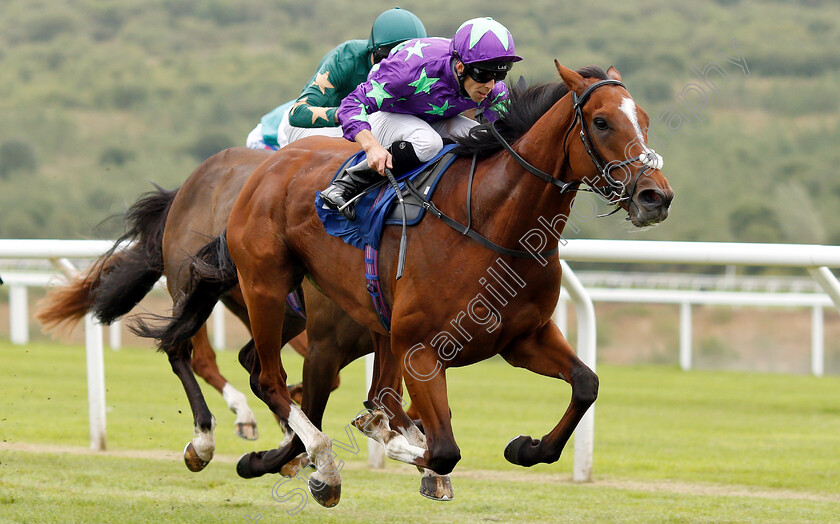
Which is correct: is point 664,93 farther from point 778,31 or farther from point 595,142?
point 595,142

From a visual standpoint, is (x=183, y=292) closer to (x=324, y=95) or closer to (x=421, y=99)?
(x=324, y=95)

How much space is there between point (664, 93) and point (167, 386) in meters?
31.1

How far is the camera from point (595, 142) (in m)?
3.37

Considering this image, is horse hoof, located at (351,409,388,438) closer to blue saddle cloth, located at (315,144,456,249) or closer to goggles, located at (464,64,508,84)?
blue saddle cloth, located at (315,144,456,249)

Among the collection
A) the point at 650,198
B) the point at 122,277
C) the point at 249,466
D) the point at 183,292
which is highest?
the point at 650,198

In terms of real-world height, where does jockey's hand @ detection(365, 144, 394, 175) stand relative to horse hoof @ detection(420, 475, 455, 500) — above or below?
above

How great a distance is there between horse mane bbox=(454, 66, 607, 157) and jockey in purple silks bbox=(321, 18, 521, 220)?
11 centimetres

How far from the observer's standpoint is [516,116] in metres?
3.79

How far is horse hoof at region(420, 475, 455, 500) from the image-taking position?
13.2ft

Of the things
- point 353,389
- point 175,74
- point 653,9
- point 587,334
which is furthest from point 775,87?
point 587,334

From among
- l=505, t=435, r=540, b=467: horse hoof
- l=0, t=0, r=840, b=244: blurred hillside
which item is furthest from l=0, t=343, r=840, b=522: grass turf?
l=0, t=0, r=840, b=244: blurred hillside

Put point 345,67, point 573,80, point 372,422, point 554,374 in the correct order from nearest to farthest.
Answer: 1. point 573,80
2. point 554,374
3. point 372,422
4. point 345,67

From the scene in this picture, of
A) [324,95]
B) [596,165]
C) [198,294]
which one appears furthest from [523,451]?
[324,95]

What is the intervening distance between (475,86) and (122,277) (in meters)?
2.84
